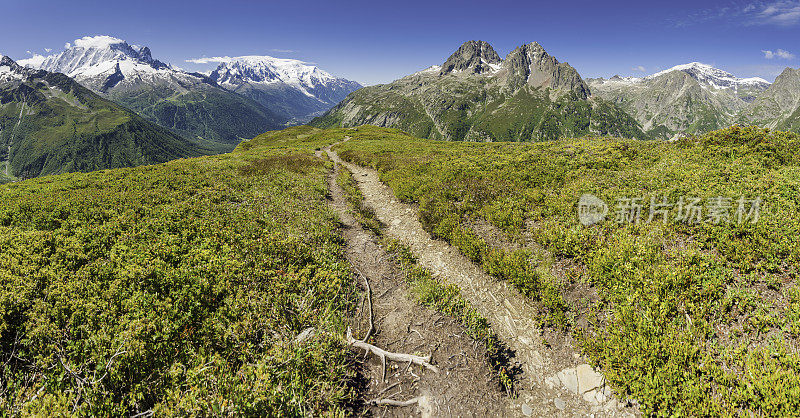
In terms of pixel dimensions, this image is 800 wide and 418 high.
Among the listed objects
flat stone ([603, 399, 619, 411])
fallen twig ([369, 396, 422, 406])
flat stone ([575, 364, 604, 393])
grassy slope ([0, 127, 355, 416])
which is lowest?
flat stone ([603, 399, 619, 411])

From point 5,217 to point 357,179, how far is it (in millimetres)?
21470

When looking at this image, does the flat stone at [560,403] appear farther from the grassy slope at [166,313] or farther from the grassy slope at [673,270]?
the grassy slope at [166,313]

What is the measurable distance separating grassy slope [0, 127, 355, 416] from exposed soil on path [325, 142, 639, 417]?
12.0 feet

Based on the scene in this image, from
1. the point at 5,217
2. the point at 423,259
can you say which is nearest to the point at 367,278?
the point at 423,259

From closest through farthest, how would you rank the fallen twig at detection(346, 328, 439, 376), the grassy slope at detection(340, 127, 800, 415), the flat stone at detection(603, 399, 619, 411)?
the grassy slope at detection(340, 127, 800, 415), the flat stone at detection(603, 399, 619, 411), the fallen twig at detection(346, 328, 439, 376)

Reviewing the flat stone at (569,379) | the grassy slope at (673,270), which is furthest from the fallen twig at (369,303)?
the flat stone at (569,379)

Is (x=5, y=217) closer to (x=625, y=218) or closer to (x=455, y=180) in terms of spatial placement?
(x=455, y=180)

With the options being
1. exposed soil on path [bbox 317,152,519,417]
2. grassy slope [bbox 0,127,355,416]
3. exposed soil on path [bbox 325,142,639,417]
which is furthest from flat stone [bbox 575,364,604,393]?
grassy slope [bbox 0,127,355,416]

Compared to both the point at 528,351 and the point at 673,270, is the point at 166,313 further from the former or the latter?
the point at 673,270

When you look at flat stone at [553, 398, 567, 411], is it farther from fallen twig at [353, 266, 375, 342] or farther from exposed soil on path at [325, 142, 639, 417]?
fallen twig at [353, 266, 375, 342]

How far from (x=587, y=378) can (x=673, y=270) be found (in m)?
4.16

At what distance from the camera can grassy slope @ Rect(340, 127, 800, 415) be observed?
20.2ft

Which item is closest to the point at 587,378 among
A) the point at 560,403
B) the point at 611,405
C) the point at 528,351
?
the point at 611,405

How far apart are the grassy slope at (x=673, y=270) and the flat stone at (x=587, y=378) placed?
34cm
